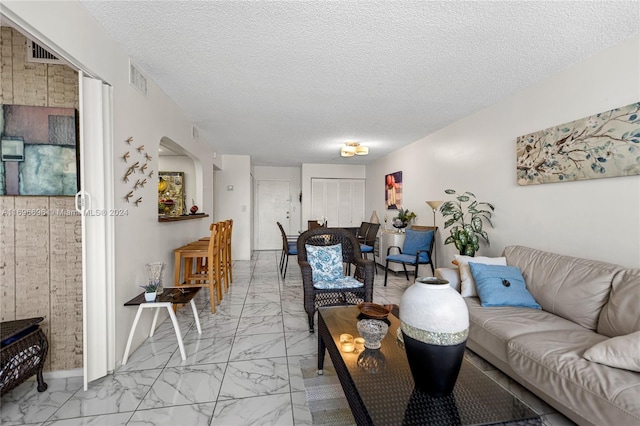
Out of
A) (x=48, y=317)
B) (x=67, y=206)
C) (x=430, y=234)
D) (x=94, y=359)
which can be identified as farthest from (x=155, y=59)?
(x=430, y=234)

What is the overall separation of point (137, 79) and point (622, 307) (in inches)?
151

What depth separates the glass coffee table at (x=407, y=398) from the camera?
1.00 m

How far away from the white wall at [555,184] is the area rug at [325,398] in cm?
225

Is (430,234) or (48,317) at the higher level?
(430,234)

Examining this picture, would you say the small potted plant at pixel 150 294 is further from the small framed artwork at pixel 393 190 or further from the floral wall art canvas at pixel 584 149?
the small framed artwork at pixel 393 190

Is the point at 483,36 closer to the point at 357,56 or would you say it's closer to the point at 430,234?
the point at 357,56

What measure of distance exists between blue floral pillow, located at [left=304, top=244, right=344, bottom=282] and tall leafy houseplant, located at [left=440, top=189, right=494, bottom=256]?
1400mm

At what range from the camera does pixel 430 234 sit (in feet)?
13.9

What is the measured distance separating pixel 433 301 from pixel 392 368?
46cm

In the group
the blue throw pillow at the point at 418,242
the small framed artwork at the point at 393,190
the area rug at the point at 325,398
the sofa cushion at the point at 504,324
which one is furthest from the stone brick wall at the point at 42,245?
the small framed artwork at the point at 393,190

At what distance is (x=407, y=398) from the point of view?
3.64 ft

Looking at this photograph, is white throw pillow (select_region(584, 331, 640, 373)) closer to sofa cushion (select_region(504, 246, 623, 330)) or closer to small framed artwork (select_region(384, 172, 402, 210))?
sofa cushion (select_region(504, 246, 623, 330))

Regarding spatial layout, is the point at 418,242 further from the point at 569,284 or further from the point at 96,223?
the point at 96,223

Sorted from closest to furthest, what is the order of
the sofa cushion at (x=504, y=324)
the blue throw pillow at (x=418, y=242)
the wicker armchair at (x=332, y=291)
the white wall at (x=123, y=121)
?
the white wall at (x=123, y=121) < the sofa cushion at (x=504, y=324) < the wicker armchair at (x=332, y=291) < the blue throw pillow at (x=418, y=242)
